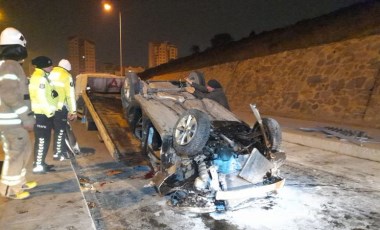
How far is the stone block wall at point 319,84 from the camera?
1065cm

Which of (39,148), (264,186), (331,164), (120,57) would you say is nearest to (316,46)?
(331,164)

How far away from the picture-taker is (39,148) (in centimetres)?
511

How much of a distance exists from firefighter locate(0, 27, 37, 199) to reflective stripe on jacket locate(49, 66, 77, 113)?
1.78 m

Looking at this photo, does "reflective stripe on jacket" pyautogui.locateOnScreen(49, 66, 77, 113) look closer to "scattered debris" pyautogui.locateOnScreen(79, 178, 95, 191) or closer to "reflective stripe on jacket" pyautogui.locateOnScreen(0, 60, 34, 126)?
"scattered debris" pyautogui.locateOnScreen(79, 178, 95, 191)

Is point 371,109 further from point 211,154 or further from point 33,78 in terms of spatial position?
point 33,78

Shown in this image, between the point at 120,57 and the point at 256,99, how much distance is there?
532 inches

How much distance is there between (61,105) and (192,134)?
2.88 metres

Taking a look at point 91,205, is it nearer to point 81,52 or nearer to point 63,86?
point 63,86

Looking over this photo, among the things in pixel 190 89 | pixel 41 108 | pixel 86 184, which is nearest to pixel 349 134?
pixel 190 89

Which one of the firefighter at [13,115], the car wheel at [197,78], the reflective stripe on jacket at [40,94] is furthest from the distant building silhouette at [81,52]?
the firefighter at [13,115]

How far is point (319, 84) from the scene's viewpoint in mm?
12555

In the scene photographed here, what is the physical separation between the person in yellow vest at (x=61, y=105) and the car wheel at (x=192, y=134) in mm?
2560

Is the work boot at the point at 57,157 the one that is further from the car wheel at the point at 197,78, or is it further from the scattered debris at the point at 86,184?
the car wheel at the point at 197,78

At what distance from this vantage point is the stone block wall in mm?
10648
